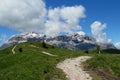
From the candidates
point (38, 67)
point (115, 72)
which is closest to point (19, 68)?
point (38, 67)

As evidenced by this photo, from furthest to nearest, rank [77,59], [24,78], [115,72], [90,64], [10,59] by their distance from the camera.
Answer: [10,59] → [77,59] → [90,64] → [115,72] → [24,78]

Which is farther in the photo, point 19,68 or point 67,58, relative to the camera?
point 67,58

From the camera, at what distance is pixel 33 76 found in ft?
167

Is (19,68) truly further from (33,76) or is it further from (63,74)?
(63,74)

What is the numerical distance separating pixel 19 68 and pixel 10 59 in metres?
28.1

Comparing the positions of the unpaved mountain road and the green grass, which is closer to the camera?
the unpaved mountain road

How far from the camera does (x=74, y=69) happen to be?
55531 mm

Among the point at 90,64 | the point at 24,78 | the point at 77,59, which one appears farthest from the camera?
the point at 77,59

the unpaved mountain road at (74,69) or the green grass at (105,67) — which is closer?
the unpaved mountain road at (74,69)

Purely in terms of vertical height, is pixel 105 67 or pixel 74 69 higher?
pixel 105 67

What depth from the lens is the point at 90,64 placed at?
60031 mm

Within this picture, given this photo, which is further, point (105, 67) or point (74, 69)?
point (105, 67)

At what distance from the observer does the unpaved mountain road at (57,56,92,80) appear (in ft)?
165

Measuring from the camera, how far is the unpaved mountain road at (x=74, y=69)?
50.2m
